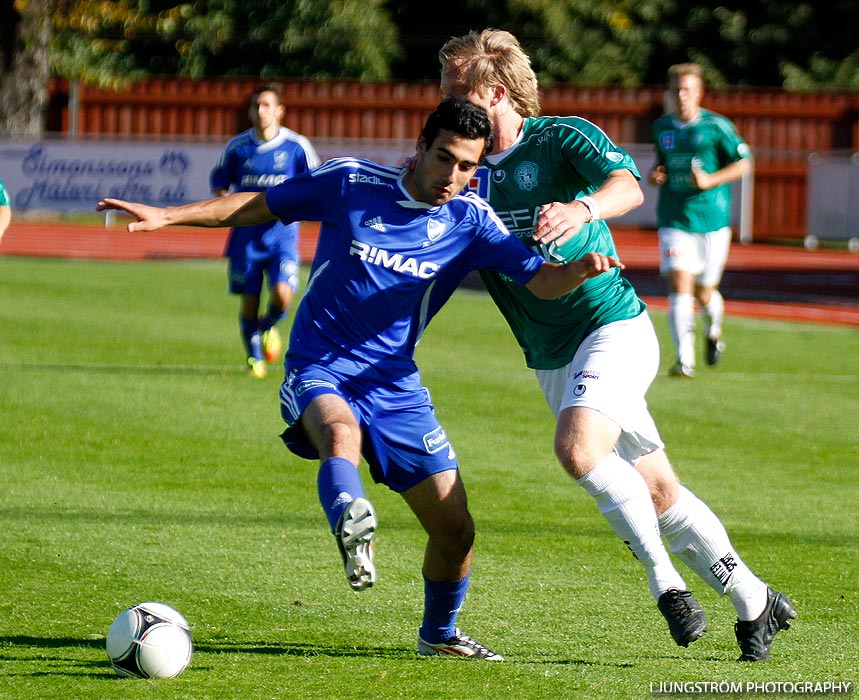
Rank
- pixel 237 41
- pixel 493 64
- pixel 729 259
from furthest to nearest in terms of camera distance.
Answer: pixel 237 41
pixel 729 259
pixel 493 64

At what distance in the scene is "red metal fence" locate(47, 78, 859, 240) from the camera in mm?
31625

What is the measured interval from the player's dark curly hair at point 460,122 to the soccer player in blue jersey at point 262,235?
7232 mm

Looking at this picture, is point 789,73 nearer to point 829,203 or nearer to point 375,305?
point 829,203

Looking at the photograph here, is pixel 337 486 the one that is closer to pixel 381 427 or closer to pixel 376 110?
pixel 381 427

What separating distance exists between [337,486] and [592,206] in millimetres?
1427

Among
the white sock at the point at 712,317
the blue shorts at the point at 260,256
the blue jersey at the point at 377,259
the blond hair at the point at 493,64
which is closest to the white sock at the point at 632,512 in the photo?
the blue jersey at the point at 377,259

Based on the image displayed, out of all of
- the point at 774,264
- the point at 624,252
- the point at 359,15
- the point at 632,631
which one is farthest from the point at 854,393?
the point at 359,15

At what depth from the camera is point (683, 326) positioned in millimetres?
12133

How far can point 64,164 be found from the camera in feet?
87.4

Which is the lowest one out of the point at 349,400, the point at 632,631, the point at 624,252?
the point at 624,252

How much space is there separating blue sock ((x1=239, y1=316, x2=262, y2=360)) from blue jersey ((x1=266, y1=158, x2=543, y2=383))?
6.83 meters

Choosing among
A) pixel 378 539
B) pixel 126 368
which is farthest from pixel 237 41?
pixel 378 539

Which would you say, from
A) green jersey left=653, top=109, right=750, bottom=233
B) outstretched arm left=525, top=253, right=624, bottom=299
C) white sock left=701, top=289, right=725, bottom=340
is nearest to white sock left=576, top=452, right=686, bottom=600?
outstretched arm left=525, top=253, right=624, bottom=299

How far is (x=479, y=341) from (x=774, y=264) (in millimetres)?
12719
